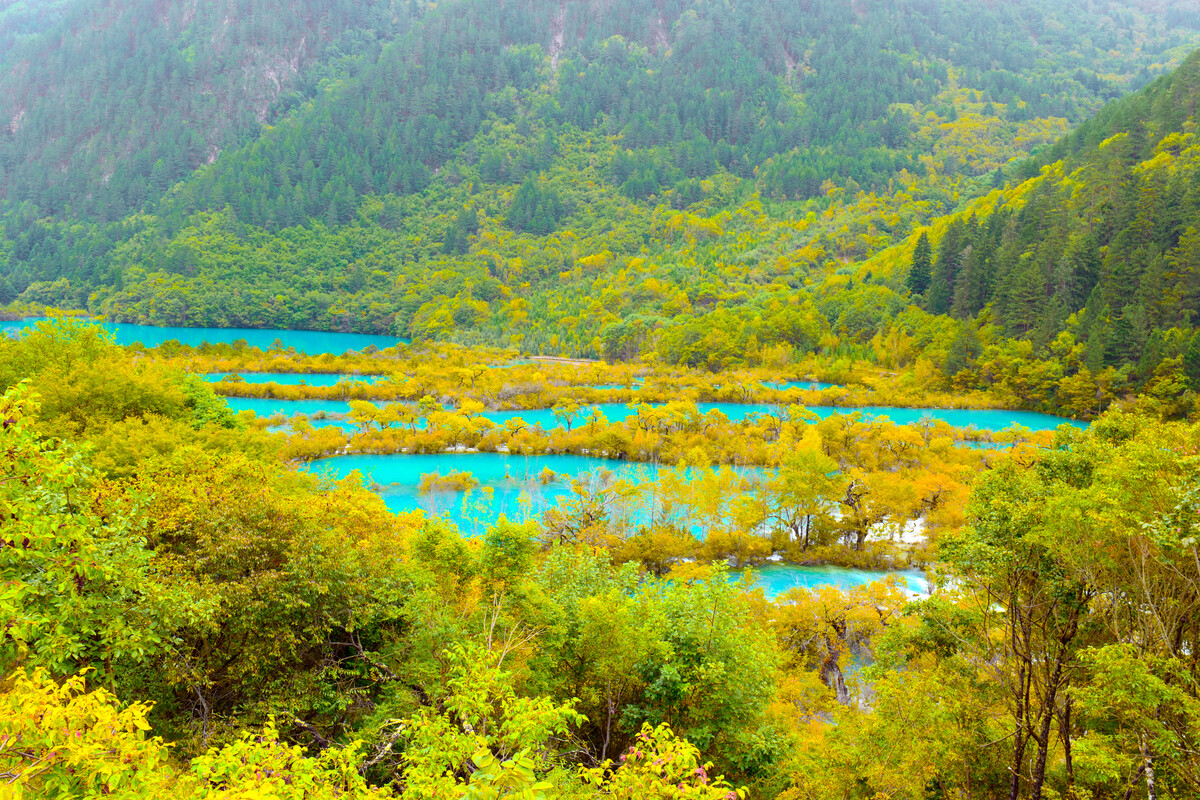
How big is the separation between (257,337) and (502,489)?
105653 millimetres

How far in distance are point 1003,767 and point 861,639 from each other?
10.7 metres

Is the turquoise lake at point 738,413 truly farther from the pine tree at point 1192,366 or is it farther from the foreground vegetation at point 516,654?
the foreground vegetation at point 516,654

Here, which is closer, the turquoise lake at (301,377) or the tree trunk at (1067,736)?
the tree trunk at (1067,736)

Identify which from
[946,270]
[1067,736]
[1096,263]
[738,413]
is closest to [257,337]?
[738,413]

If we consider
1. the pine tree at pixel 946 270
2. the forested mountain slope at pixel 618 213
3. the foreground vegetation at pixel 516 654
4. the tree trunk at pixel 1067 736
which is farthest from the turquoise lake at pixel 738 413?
the tree trunk at pixel 1067 736

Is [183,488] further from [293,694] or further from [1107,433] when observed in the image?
[1107,433]

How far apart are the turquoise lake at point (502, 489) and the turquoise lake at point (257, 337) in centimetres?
6839

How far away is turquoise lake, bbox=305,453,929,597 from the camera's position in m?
31.8

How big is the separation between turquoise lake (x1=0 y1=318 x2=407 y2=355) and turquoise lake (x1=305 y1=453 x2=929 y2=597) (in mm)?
68394

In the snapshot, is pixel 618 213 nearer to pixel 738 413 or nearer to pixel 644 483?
pixel 738 413

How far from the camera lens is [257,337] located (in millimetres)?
129250

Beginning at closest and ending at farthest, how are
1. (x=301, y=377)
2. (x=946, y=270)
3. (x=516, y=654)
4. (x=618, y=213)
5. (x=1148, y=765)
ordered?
(x=1148, y=765) → (x=516, y=654) → (x=301, y=377) → (x=946, y=270) → (x=618, y=213)

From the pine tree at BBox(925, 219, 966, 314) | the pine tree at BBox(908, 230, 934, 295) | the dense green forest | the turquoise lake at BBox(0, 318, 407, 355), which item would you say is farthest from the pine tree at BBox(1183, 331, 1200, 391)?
the turquoise lake at BBox(0, 318, 407, 355)

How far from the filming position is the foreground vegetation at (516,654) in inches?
248
